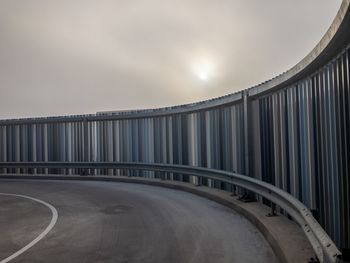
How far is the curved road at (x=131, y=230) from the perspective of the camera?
5484 millimetres

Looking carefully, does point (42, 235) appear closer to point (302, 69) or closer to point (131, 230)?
point (131, 230)

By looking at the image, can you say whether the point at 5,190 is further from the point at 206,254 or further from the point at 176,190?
the point at 206,254

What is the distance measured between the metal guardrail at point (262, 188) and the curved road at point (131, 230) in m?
0.76

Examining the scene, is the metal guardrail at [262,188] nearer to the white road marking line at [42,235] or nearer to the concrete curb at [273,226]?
the concrete curb at [273,226]

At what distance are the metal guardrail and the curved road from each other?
29.9 inches

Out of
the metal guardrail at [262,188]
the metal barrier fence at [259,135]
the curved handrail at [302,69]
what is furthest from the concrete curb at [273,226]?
the curved handrail at [302,69]

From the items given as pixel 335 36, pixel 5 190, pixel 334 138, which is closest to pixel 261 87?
pixel 334 138

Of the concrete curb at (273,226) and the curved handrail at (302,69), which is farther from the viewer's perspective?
the concrete curb at (273,226)

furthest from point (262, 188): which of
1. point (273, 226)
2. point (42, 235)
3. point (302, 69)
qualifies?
point (42, 235)

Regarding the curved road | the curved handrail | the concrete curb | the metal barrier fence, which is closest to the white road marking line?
the curved road

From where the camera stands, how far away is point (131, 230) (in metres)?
7.04

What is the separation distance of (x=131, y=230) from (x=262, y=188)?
2.95m

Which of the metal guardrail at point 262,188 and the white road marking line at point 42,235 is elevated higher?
the metal guardrail at point 262,188

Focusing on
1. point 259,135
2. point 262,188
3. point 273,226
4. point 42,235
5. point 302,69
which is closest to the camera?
point 302,69
